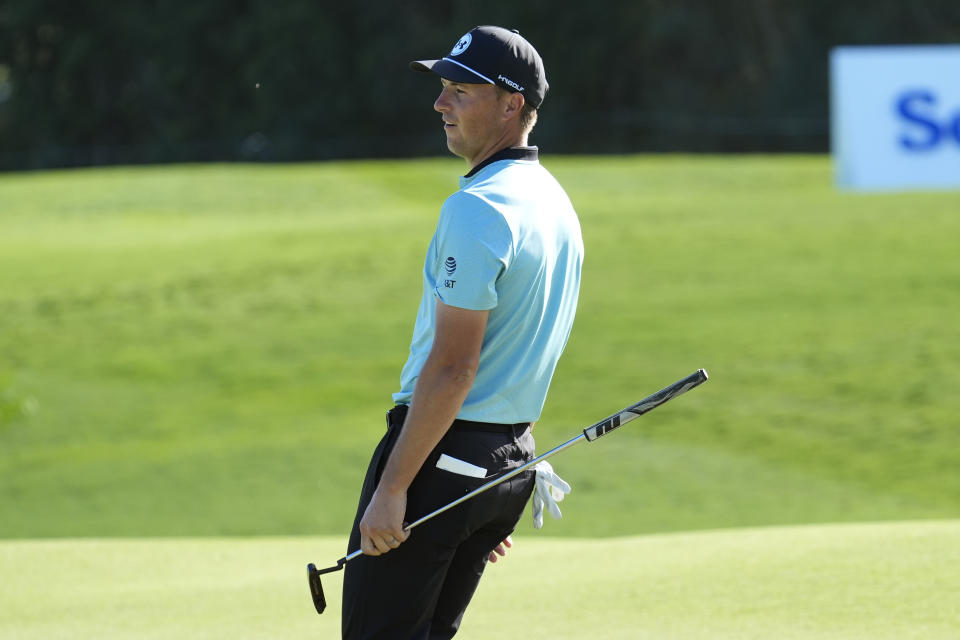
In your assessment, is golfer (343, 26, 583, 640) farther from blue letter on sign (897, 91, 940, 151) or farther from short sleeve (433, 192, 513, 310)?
blue letter on sign (897, 91, 940, 151)

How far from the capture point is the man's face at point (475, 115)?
2.91 meters

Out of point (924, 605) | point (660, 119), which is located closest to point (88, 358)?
point (924, 605)

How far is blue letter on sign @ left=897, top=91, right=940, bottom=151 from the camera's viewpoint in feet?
46.5

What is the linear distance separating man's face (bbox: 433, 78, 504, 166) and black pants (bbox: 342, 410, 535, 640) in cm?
59

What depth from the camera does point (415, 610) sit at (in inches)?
114

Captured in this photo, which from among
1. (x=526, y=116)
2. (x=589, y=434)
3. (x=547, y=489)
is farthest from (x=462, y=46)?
(x=547, y=489)

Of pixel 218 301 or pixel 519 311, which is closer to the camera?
pixel 519 311

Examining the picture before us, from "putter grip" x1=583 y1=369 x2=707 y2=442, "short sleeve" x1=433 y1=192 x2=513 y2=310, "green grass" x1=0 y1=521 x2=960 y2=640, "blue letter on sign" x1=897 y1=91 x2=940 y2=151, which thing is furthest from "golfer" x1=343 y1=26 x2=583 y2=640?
"blue letter on sign" x1=897 y1=91 x2=940 y2=151

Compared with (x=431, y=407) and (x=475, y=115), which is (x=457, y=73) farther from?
(x=431, y=407)

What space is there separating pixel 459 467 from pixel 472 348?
28 cm

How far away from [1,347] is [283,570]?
372 inches

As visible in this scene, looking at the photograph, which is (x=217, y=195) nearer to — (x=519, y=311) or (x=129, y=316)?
Result: (x=129, y=316)

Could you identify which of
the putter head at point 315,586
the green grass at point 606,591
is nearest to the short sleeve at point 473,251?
the putter head at point 315,586

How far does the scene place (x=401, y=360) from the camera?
13.5m
